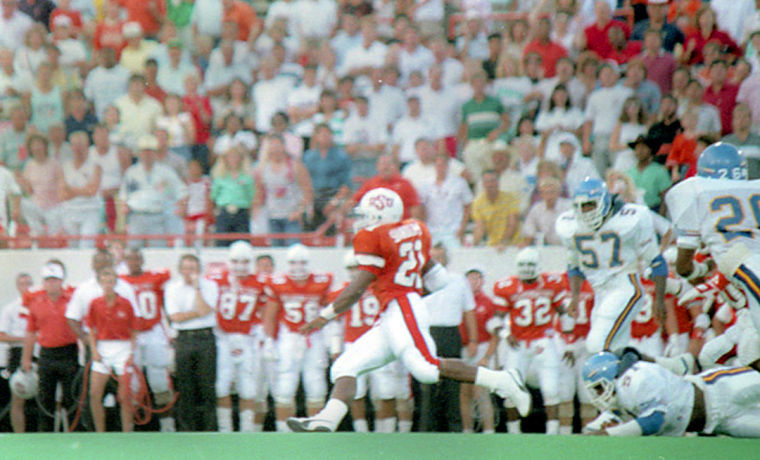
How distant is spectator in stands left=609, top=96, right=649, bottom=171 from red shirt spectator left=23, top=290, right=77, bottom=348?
468cm

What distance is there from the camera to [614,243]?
6.77 meters

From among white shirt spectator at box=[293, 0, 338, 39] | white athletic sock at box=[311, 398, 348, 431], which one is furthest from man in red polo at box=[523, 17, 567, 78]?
white athletic sock at box=[311, 398, 348, 431]

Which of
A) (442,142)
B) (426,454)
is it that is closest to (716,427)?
(426,454)

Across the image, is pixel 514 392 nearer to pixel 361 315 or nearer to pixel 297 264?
pixel 361 315

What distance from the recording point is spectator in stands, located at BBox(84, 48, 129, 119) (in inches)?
378

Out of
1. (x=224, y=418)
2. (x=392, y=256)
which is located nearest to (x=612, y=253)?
(x=392, y=256)

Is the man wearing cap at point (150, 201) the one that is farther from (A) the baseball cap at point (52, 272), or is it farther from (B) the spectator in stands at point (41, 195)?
(A) the baseball cap at point (52, 272)

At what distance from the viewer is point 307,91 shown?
9.59m

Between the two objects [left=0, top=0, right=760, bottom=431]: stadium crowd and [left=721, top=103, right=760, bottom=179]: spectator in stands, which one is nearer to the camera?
[left=721, top=103, right=760, bottom=179]: spectator in stands

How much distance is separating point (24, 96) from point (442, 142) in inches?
148

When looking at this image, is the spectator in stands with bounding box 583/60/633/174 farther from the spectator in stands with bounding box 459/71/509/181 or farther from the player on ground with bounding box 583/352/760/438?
the player on ground with bounding box 583/352/760/438

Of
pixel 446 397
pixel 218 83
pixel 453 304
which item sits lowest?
pixel 446 397

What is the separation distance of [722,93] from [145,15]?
17.7 feet

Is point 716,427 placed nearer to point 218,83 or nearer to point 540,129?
point 540,129
